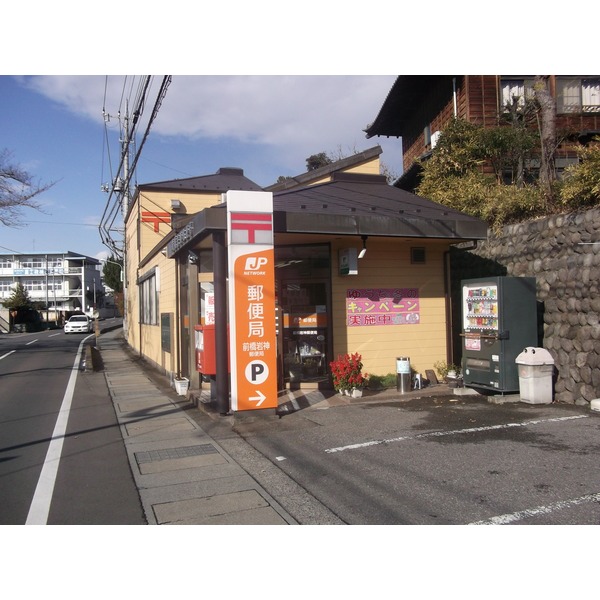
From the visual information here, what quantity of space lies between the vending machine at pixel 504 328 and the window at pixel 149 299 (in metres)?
10.6

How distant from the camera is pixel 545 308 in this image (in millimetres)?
9609

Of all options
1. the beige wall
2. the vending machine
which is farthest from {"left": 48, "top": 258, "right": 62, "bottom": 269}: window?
the vending machine

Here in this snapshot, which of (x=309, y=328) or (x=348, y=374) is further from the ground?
(x=309, y=328)

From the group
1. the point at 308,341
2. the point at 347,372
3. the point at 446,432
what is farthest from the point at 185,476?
the point at 308,341

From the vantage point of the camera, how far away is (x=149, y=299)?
1912 cm

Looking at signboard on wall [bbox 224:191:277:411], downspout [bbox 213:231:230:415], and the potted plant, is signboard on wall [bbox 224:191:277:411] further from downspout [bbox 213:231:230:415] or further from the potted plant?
the potted plant

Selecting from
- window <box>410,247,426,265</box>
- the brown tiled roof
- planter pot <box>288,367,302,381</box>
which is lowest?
planter pot <box>288,367,302,381</box>

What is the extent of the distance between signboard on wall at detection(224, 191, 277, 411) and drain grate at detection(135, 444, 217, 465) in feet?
3.88

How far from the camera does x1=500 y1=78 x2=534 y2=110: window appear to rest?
1755cm

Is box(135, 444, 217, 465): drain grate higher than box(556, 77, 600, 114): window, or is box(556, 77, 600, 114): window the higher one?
box(556, 77, 600, 114): window

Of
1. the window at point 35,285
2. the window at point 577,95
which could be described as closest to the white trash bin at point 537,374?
the window at point 577,95

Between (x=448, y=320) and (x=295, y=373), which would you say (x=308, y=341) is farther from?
(x=448, y=320)

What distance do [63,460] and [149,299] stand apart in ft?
42.9

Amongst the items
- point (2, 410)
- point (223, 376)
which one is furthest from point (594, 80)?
point (2, 410)
